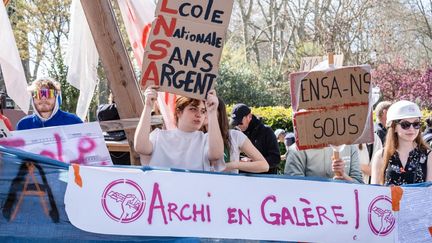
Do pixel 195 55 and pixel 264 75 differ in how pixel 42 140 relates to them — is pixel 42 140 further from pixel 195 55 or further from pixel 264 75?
pixel 264 75

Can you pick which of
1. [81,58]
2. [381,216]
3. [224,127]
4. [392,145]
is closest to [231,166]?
[224,127]

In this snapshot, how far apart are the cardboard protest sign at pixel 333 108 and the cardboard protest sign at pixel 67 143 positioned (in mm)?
1269

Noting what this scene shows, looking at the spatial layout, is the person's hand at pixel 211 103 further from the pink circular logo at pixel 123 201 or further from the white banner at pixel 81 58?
the white banner at pixel 81 58

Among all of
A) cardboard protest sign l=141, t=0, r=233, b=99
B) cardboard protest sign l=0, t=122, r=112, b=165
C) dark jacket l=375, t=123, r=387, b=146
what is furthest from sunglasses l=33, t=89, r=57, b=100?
dark jacket l=375, t=123, r=387, b=146

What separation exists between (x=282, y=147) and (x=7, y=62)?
10491mm

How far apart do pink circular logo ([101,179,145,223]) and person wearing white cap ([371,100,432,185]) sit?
196cm

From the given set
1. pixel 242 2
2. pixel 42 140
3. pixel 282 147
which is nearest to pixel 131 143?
pixel 42 140

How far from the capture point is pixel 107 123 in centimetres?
560

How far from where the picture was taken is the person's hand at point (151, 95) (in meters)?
4.33

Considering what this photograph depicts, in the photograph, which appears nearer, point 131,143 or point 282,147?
point 131,143

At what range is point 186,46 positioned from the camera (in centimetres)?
460

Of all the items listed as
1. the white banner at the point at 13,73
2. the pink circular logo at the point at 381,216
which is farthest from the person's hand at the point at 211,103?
the white banner at the point at 13,73

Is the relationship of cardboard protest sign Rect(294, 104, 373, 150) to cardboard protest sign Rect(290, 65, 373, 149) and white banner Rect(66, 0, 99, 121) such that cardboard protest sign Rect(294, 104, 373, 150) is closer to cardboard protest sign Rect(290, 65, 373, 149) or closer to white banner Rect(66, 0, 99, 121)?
cardboard protest sign Rect(290, 65, 373, 149)

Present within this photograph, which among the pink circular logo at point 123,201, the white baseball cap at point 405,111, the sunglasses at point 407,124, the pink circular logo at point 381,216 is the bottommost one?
the pink circular logo at point 381,216
